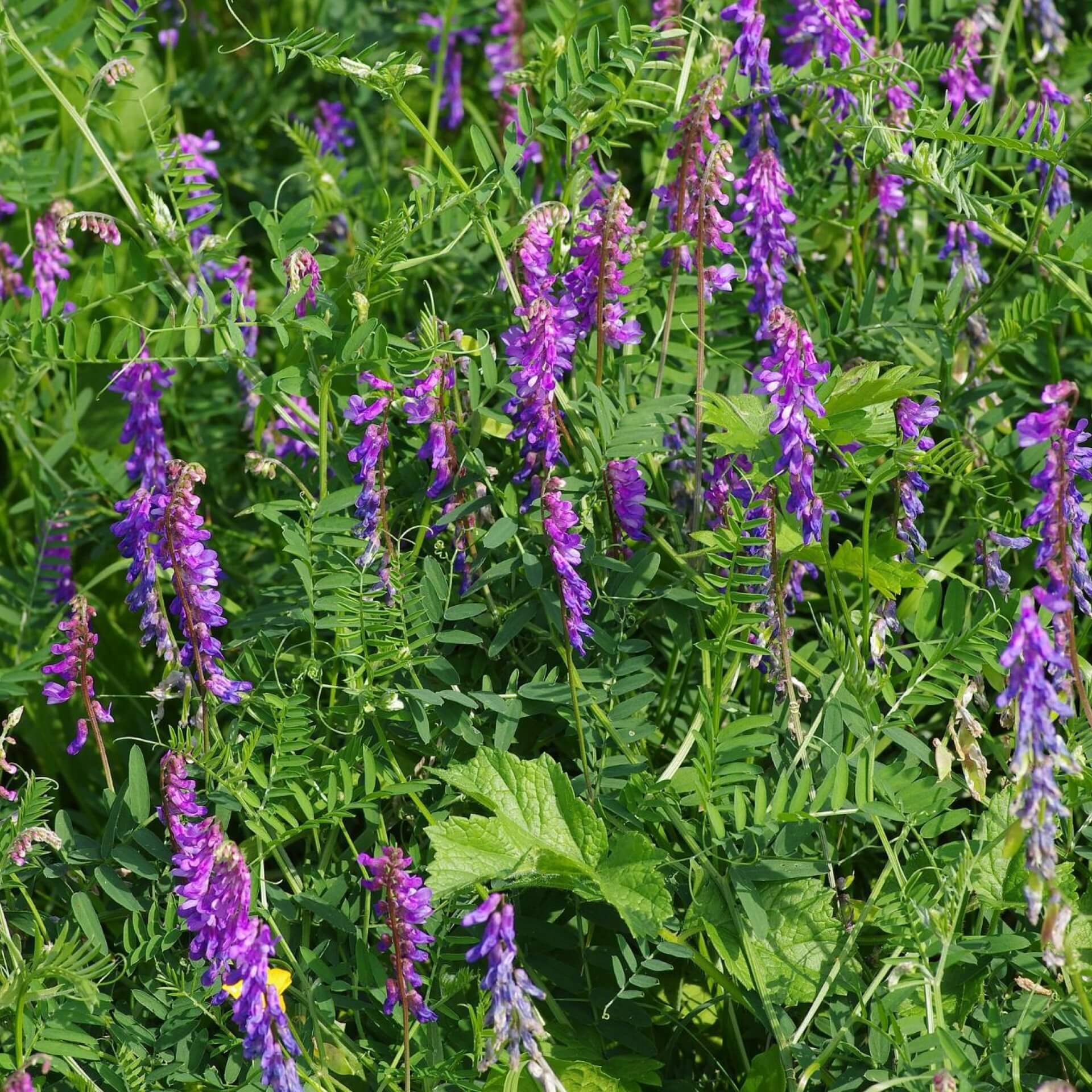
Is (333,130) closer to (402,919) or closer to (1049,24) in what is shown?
(1049,24)

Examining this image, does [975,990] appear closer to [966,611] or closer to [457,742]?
[966,611]

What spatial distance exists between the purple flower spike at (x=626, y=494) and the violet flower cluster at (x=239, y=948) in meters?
0.80

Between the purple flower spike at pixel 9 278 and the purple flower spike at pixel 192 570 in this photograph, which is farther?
the purple flower spike at pixel 9 278

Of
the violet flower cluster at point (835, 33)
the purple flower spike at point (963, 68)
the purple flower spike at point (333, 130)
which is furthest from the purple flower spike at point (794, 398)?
the purple flower spike at point (333, 130)

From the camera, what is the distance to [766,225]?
8.14 ft

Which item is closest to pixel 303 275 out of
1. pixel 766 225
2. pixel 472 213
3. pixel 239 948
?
pixel 472 213

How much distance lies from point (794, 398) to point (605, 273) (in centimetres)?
43

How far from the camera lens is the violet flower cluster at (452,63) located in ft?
12.0

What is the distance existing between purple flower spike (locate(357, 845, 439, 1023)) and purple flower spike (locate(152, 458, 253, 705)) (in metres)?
0.42

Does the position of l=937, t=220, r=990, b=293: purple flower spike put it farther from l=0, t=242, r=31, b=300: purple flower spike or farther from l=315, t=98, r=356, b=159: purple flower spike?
l=0, t=242, r=31, b=300: purple flower spike

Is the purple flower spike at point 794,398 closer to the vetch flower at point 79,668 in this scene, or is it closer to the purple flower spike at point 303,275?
the purple flower spike at point 303,275

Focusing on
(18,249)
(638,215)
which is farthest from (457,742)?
(18,249)

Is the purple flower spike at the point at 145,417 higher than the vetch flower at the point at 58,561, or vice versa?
the purple flower spike at the point at 145,417

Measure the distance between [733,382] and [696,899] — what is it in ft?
3.33
